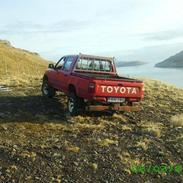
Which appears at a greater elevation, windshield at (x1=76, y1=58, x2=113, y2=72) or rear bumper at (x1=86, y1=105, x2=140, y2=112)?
windshield at (x1=76, y1=58, x2=113, y2=72)

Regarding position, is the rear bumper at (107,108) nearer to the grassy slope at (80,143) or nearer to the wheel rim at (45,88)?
the grassy slope at (80,143)

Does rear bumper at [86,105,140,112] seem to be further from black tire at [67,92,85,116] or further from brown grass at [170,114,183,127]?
brown grass at [170,114,183,127]

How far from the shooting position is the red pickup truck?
42.7ft

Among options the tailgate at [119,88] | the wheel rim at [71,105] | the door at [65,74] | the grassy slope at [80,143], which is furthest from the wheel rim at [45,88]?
the tailgate at [119,88]

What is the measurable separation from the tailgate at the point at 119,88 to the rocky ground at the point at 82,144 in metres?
0.90

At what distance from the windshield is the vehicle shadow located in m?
1.63

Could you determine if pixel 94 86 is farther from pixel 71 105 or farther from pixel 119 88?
pixel 71 105

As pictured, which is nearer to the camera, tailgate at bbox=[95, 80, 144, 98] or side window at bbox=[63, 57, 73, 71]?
tailgate at bbox=[95, 80, 144, 98]

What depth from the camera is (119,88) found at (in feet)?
43.9

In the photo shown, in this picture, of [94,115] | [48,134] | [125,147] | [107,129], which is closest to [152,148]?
[125,147]

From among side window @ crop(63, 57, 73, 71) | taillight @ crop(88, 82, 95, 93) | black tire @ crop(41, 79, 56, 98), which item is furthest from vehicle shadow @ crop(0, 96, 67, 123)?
side window @ crop(63, 57, 73, 71)

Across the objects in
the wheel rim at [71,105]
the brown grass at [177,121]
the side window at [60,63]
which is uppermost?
the side window at [60,63]

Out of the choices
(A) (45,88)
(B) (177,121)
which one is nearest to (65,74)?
(A) (45,88)

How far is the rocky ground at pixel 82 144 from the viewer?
29.1 ft
